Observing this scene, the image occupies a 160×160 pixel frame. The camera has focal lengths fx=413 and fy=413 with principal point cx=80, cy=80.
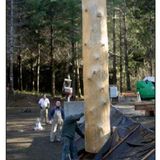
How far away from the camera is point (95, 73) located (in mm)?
5898

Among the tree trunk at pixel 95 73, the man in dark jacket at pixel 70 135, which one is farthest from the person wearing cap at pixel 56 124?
the tree trunk at pixel 95 73

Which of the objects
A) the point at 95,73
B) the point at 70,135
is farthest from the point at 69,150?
the point at 95,73

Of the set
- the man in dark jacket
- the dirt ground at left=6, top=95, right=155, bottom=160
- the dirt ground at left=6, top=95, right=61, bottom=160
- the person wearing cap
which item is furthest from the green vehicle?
the man in dark jacket

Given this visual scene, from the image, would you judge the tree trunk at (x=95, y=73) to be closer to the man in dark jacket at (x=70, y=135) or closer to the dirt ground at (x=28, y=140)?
the man in dark jacket at (x=70, y=135)

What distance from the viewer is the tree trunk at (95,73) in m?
5.68

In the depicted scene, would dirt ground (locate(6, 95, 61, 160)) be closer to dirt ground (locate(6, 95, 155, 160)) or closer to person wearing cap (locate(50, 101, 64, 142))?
dirt ground (locate(6, 95, 155, 160))

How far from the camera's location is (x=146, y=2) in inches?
889

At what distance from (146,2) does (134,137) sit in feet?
56.5

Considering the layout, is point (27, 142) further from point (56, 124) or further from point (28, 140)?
point (56, 124)

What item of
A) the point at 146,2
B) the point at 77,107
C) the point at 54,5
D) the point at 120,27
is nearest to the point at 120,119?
the point at 77,107

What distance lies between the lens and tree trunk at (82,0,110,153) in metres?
5.68
